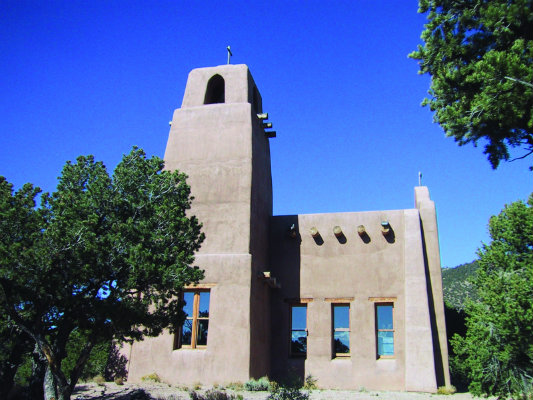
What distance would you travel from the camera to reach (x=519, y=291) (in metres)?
13.7

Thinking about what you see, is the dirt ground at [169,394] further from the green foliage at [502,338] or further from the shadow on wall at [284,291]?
the shadow on wall at [284,291]

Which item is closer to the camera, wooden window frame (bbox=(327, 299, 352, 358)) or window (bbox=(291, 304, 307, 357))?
wooden window frame (bbox=(327, 299, 352, 358))

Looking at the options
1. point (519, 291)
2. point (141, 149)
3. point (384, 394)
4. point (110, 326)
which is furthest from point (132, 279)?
point (519, 291)

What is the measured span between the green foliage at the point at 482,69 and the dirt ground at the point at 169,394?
677cm

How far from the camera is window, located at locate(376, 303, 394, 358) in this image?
15.8 meters

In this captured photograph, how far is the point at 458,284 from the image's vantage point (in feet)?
166

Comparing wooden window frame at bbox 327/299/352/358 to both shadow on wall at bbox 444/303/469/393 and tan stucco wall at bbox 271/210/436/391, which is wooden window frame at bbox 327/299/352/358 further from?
shadow on wall at bbox 444/303/469/393

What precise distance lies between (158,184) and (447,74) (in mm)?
6338

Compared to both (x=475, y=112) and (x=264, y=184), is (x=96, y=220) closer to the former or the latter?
(x=475, y=112)

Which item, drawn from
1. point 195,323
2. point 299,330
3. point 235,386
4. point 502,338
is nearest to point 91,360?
point 195,323

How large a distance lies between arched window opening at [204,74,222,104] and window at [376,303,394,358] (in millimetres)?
9076

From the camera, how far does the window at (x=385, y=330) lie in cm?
1584

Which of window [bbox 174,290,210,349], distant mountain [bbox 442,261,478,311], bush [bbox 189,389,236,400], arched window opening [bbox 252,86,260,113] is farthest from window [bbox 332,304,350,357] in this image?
distant mountain [bbox 442,261,478,311]

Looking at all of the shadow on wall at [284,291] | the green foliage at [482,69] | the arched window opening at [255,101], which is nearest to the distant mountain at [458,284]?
the shadow on wall at [284,291]
